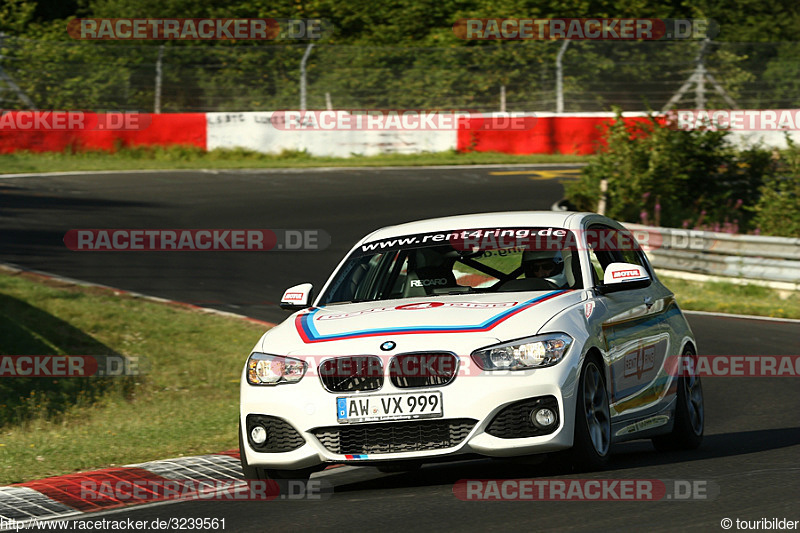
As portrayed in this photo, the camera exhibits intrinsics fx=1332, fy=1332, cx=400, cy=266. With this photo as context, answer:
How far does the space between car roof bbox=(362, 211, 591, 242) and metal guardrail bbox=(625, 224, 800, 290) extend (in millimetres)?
9530

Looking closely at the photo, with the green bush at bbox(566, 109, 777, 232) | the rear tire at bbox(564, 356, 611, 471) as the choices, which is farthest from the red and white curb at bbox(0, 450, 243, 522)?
the green bush at bbox(566, 109, 777, 232)

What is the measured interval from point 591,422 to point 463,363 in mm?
843

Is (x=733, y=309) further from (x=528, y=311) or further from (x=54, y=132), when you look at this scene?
(x=54, y=132)

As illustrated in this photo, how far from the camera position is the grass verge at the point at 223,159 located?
2889 centimetres

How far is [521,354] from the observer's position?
690 centimetres

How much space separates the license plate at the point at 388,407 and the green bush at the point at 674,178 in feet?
48.8

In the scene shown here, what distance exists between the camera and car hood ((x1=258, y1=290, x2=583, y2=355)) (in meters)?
6.93

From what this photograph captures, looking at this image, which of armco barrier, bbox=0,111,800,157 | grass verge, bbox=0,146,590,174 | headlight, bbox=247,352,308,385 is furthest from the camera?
armco barrier, bbox=0,111,800,157

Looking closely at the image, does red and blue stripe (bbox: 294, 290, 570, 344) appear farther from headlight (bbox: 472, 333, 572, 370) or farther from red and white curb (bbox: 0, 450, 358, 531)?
red and white curb (bbox: 0, 450, 358, 531)

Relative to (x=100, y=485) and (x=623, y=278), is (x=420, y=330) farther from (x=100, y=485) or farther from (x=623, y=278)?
(x=100, y=485)
